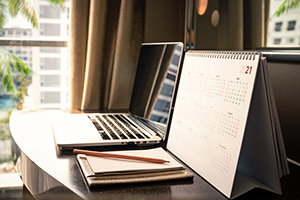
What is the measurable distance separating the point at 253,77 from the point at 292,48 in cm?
32

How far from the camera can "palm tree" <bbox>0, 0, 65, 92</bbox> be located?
1.59m

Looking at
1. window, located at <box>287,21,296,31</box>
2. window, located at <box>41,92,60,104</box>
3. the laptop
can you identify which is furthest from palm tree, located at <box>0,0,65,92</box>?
window, located at <box>287,21,296,31</box>

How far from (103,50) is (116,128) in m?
0.72

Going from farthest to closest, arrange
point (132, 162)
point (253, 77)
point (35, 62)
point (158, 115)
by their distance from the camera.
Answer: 1. point (35, 62)
2. point (158, 115)
3. point (132, 162)
4. point (253, 77)

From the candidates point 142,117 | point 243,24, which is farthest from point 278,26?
point 142,117

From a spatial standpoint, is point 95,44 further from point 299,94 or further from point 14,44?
point 299,94

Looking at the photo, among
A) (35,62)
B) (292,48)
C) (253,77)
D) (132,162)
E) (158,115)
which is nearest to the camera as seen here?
(253,77)

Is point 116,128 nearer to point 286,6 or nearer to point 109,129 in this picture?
point 109,129

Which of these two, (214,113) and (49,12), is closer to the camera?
(214,113)

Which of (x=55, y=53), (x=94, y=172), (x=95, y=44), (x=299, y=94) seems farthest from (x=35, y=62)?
(x=299, y=94)

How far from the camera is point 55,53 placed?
1.73 meters

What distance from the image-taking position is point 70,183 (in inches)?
24.4

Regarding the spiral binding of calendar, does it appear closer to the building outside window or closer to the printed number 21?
the printed number 21

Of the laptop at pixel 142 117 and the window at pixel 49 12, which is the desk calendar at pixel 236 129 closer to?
the laptop at pixel 142 117
